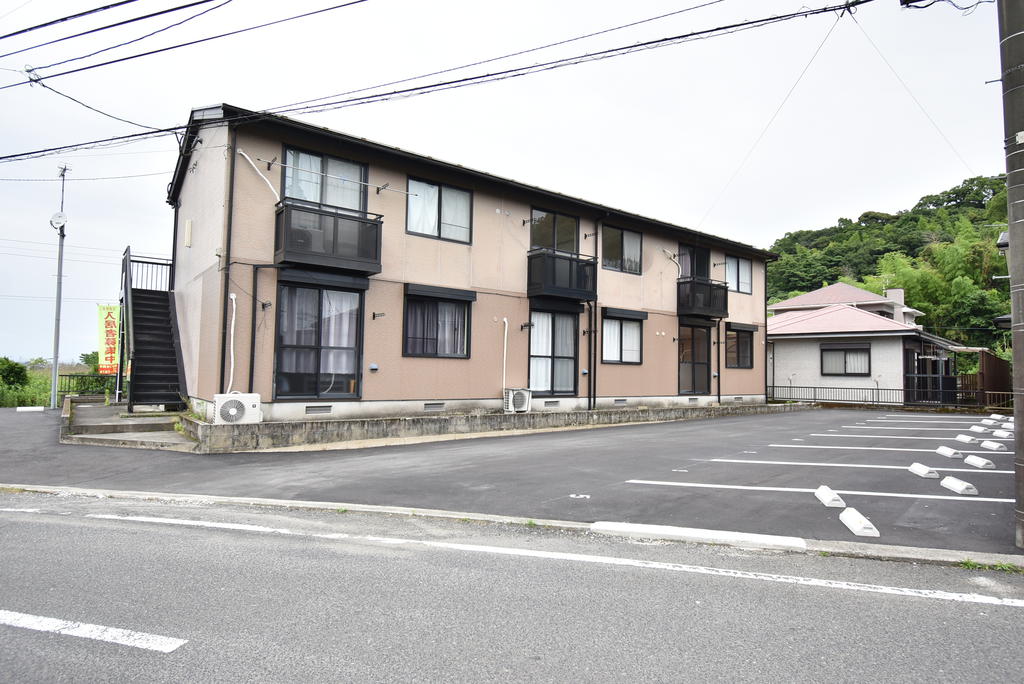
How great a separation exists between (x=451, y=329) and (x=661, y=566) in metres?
10.5

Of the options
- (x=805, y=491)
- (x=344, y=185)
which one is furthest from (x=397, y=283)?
(x=805, y=491)

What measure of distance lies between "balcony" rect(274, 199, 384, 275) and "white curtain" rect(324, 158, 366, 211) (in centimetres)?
24

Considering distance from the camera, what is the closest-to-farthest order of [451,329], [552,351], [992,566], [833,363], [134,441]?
[992,566]
[134,441]
[451,329]
[552,351]
[833,363]

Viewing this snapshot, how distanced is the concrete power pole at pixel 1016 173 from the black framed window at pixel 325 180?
10.5 metres

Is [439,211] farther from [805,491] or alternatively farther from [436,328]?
[805,491]

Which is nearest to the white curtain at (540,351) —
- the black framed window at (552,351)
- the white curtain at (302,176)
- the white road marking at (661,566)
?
the black framed window at (552,351)

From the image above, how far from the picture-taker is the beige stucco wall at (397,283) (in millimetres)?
11367

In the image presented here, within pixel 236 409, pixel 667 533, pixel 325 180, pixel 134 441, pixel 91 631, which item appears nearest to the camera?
pixel 91 631

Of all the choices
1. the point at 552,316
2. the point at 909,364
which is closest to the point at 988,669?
the point at 552,316

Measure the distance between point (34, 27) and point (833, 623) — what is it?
37.8 feet

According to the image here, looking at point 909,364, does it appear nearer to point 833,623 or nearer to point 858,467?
point 858,467

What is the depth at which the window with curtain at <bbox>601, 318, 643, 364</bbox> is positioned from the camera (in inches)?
686

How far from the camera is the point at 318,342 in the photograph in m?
12.0

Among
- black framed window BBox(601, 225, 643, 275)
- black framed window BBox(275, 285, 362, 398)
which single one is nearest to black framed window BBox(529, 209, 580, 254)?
black framed window BBox(601, 225, 643, 275)
